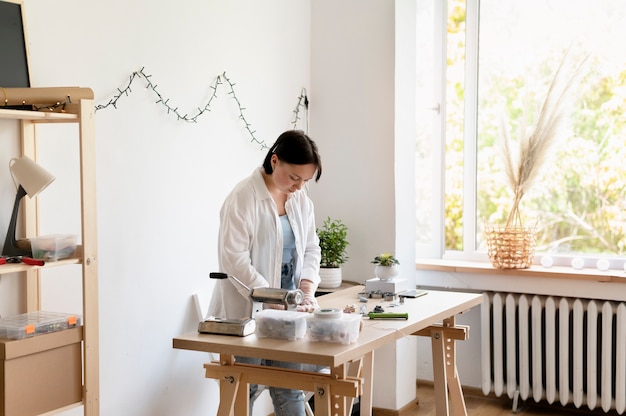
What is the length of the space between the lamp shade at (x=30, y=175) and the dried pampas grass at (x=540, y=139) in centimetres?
260

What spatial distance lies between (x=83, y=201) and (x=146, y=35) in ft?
3.24

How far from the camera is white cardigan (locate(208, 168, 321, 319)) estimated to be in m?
2.90

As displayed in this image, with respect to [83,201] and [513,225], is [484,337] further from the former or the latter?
[83,201]

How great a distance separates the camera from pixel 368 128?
4145 mm

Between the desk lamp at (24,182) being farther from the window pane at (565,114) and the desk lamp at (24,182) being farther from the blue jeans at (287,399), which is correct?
the window pane at (565,114)

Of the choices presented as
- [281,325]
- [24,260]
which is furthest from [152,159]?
[281,325]

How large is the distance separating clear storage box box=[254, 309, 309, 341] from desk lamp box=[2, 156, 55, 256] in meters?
0.76

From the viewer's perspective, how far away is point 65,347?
2.42 metres

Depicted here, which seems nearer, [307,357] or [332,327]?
[307,357]

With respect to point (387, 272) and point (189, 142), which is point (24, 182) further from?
point (387, 272)

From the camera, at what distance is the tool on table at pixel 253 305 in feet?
8.35

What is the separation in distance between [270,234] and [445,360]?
1028 millimetres

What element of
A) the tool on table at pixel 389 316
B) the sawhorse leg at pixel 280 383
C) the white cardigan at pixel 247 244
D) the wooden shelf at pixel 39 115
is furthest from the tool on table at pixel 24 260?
the tool on table at pixel 389 316

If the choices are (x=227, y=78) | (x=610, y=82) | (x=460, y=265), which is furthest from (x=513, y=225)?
(x=227, y=78)
